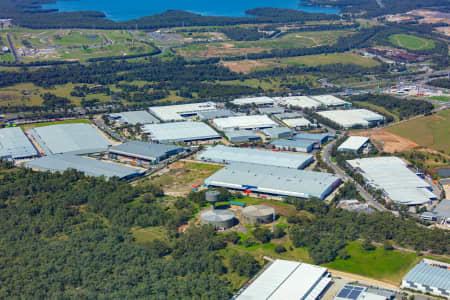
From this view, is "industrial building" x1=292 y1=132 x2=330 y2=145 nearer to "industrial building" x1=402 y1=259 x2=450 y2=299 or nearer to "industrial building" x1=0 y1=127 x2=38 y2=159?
"industrial building" x1=402 y1=259 x2=450 y2=299

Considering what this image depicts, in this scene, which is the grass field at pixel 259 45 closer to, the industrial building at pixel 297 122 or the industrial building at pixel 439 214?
the industrial building at pixel 297 122

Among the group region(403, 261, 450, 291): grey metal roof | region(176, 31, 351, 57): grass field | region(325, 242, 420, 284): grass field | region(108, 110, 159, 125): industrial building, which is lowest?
region(325, 242, 420, 284): grass field

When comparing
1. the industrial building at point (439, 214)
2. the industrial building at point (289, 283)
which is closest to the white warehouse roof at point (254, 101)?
the industrial building at point (439, 214)

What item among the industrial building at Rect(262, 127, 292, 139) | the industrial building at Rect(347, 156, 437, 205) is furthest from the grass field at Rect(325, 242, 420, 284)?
the industrial building at Rect(262, 127, 292, 139)

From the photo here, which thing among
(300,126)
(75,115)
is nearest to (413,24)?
(300,126)

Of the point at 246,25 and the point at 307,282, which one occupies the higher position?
the point at 246,25

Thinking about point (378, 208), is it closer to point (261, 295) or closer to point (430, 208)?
point (430, 208)

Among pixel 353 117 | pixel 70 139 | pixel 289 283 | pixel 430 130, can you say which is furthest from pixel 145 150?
pixel 430 130
